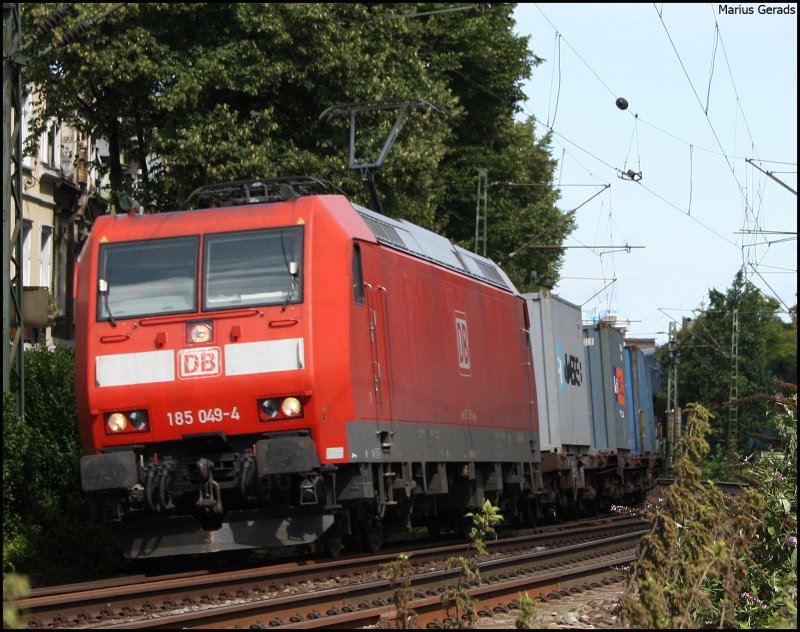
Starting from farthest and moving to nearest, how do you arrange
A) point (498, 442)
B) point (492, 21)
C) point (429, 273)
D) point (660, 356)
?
1. point (660, 356)
2. point (492, 21)
3. point (498, 442)
4. point (429, 273)

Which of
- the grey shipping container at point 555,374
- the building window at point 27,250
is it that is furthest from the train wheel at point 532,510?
the building window at point 27,250

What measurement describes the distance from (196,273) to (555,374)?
1136 cm

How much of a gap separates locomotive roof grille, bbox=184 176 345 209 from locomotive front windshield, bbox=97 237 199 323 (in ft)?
3.29

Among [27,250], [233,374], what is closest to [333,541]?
[233,374]

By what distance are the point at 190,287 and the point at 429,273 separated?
3644 mm

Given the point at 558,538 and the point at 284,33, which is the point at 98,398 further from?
the point at 284,33

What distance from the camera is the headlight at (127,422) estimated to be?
13.0m

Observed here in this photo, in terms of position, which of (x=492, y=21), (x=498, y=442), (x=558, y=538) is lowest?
(x=558, y=538)

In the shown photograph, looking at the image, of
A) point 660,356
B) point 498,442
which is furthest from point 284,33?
point 660,356

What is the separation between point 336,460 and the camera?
42.6ft

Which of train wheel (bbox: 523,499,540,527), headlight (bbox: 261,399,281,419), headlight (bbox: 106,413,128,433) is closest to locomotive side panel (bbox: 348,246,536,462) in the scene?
headlight (bbox: 261,399,281,419)

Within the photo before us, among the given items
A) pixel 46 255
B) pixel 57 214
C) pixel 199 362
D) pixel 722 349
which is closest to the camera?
pixel 199 362

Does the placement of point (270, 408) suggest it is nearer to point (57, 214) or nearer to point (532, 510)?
point (532, 510)

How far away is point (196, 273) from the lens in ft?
43.4
